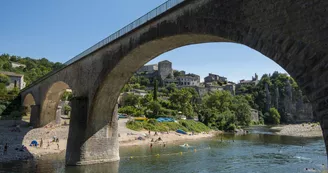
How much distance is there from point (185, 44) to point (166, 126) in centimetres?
3566

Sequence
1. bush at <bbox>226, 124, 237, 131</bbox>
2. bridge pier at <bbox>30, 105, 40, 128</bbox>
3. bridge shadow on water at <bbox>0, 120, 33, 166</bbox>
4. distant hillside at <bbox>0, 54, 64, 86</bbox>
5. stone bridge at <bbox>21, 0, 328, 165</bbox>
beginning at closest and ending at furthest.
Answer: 1. stone bridge at <bbox>21, 0, 328, 165</bbox>
2. bridge shadow on water at <bbox>0, 120, 33, 166</bbox>
3. bridge pier at <bbox>30, 105, 40, 128</bbox>
4. bush at <bbox>226, 124, 237, 131</bbox>
5. distant hillside at <bbox>0, 54, 64, 86</bbox>

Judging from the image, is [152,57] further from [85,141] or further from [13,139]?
[13,139]

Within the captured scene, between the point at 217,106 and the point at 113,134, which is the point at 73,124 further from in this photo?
the point at 217,106

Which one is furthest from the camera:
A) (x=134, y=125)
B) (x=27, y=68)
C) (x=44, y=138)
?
(x=27, y=68)

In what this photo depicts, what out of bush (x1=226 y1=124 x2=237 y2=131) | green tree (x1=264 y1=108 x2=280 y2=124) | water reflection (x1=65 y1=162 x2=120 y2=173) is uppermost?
green tree (x1=264 y1=108 x2=280 y2=124)

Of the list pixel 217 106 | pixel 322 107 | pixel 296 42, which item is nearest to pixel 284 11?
pixel 296 42

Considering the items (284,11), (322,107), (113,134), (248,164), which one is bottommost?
(248,164)

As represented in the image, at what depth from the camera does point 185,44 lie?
48.3ft

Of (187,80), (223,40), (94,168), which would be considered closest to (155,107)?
(94,168)

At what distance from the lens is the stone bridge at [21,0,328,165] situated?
7101mm

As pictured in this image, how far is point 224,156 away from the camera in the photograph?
2725 centimetres

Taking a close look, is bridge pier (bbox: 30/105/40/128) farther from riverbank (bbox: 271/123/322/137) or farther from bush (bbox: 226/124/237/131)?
riverbank (bbox: 271/123/322/137)

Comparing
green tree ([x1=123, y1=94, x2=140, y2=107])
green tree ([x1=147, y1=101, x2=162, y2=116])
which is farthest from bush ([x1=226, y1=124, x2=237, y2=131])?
green tree ([x1=123, y1=94, x2=140, y2=107])

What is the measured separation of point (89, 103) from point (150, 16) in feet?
31.6
